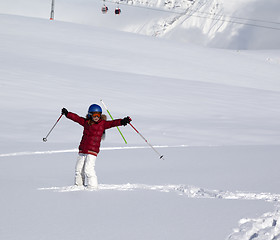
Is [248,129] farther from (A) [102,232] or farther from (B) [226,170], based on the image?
(A) [102,232]

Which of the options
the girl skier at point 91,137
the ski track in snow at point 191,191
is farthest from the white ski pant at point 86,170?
the ski track in snow at point 191,191

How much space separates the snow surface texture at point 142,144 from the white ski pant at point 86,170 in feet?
0.55

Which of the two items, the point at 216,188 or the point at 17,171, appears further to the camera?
the point at 17,171

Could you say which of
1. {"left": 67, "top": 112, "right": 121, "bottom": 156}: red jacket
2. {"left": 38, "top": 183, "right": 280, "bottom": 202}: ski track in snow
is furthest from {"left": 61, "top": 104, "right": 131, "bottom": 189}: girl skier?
{"left": 38, "top": 183, "right": 280, "bottom": 202}: ski track in snow

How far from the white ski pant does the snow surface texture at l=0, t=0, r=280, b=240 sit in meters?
0.17

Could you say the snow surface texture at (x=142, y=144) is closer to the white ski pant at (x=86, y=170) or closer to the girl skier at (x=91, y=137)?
the white ski pant at (x=86, y=170)

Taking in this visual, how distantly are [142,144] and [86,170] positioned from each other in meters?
4.86

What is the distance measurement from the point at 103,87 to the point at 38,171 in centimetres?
1460

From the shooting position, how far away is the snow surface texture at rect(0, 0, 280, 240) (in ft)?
17.5

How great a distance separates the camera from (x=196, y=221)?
17.4ft

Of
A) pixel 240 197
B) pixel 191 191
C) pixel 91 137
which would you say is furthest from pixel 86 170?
pixel 240 197

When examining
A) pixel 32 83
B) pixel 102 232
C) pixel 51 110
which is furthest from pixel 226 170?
pixel 32 83

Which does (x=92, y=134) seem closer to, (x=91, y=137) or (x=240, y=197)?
(x=91, y=137)

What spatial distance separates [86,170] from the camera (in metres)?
7.38
